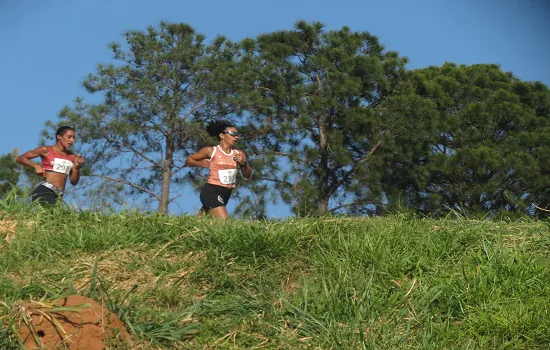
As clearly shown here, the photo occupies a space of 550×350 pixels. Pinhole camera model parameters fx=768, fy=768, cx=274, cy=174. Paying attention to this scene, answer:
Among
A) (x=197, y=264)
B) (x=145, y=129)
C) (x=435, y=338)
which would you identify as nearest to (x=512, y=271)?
(x=435, y=338)

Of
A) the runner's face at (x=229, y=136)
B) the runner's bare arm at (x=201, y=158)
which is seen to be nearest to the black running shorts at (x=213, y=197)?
the runner's bare arm at (x=201, y=158)

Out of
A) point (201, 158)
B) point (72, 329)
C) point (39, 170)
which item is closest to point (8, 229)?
point (72, 329)

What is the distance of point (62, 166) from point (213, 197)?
231 centimetres

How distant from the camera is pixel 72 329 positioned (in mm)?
4367

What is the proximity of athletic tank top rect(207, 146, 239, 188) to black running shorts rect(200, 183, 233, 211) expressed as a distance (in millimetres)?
74

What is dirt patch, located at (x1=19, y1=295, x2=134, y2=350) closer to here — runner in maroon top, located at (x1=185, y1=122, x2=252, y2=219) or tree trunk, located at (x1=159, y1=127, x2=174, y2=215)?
runner in maroon top, located at (x1=185, y1=122, x2=252, y2=219)

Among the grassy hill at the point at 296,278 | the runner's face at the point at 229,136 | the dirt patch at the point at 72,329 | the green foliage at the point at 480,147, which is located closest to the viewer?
the dirt patch at the point at 72,329

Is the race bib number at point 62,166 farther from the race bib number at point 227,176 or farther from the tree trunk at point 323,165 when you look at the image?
the tree trunk at point 323,165

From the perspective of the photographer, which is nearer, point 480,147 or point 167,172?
point 480,147

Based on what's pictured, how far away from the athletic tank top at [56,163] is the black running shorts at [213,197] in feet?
6.85

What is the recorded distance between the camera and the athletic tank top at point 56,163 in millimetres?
10727

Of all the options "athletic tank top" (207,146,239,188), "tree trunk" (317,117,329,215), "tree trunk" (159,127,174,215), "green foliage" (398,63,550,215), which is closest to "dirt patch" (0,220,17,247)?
"athletic tank top" (207,146,239,188)

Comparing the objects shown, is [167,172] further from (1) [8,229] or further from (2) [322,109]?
(1) [8,229]

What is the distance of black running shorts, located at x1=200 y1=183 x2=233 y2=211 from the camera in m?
10.0
